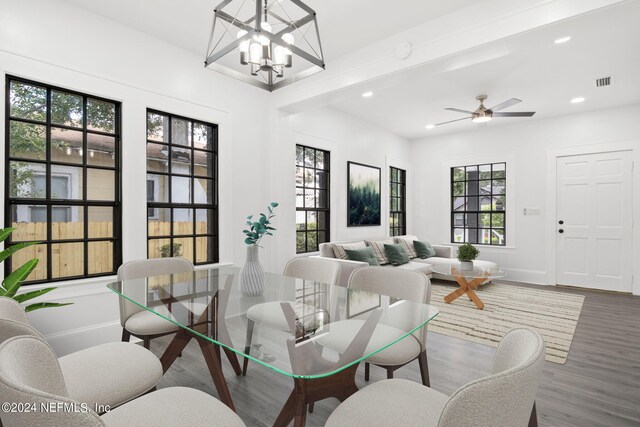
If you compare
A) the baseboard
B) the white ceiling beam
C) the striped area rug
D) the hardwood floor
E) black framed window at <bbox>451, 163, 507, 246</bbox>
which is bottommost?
the striped area rug

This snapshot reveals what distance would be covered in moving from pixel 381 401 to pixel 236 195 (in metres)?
3.13

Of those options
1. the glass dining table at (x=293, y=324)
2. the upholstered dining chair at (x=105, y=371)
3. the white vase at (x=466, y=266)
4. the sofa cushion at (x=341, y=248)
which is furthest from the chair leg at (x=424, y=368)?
the white vase at (x=466, y=266)

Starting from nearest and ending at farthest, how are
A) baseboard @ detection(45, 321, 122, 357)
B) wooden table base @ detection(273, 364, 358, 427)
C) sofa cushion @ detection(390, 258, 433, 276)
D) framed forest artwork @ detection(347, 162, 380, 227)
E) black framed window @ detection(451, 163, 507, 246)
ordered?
wooden table base @ detection(273, 364, 358, 427), baseboard @ detection(45, 321, 122, 357), sofa cushion @ detection(390, 258, 433, 276), framed forest artwork @ detection(347, 162, 380, 227), black framed window @ detection(451, 163, 507, 246)

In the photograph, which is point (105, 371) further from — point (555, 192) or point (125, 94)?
point (555, 192)

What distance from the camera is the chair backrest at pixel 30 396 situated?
674 millimetres

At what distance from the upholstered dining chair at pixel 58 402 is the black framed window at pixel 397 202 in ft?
19.2

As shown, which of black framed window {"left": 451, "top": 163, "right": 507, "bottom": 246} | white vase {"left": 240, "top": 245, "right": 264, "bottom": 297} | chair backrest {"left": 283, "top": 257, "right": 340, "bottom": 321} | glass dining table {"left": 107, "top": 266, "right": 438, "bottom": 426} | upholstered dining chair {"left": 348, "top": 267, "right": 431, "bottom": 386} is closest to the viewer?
glass dining table {"left": 107, "top": 266, "right": 438, "bottom": 426}

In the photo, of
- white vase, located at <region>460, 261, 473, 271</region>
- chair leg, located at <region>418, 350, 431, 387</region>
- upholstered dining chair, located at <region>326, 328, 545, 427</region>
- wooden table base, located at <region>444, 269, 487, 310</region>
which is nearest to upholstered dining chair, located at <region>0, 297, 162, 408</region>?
upholstered dining chair, located at <region>326, 328, 545, 427</region>

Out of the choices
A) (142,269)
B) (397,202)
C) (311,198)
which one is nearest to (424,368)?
(142,269)

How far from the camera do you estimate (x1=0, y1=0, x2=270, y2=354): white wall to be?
2.61m

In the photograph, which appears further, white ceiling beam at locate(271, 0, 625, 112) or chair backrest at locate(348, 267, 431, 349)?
white ceiling beam at locate(271, 0, 625, 112)

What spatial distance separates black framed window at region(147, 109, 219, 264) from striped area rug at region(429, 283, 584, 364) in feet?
8.95

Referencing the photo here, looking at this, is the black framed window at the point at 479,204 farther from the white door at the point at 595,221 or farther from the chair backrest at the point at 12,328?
the chair backrest at the point at 12,328

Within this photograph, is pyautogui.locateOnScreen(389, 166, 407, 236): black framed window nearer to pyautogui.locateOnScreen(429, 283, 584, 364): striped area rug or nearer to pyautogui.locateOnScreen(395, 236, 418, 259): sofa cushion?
pyautogui.locateOnScreen(395, 236, 418, 259): sofa cushion
